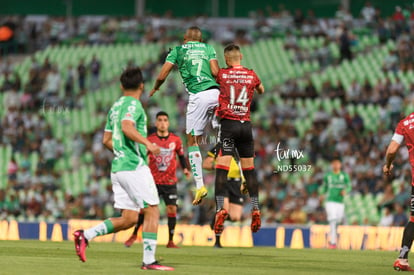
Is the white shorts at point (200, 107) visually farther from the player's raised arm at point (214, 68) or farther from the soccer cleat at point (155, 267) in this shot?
the soccer cleat at point (155, 267)

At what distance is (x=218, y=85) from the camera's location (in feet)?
49.0

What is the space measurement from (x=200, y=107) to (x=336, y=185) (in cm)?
929

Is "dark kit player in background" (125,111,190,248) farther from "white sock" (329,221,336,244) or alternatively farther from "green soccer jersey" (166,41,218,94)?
"white sock" (329,221,336,244)

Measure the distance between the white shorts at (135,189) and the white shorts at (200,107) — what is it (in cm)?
337

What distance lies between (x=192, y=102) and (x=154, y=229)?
3.58 meters

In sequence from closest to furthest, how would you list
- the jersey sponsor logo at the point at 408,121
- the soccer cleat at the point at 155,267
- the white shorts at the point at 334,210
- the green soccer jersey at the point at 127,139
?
the green soccer jersey at the point at 127,139, the soccer cleat at the point at 155,267, the jersey sponsor logo at the point at 408,121, the white shorts at the point at 334,210

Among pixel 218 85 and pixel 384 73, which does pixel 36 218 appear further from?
pixel 218 85

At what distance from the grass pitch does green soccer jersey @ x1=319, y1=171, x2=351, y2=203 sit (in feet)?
22.8

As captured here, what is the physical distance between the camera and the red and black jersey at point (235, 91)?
14.1 metres

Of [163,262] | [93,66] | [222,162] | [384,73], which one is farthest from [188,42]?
[93,66]

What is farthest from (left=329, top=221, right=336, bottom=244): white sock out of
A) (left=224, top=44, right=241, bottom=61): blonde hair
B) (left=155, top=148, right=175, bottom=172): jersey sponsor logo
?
(left=224, top=44, right=241, bottom=61): blonde hair

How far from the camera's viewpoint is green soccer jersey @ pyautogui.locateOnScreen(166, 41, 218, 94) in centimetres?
1455

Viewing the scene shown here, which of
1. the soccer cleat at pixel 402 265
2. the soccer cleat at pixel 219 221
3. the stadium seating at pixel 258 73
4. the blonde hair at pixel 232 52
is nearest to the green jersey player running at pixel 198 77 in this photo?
the blonde hair at pixel 232 52

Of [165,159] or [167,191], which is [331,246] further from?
[165,159]
